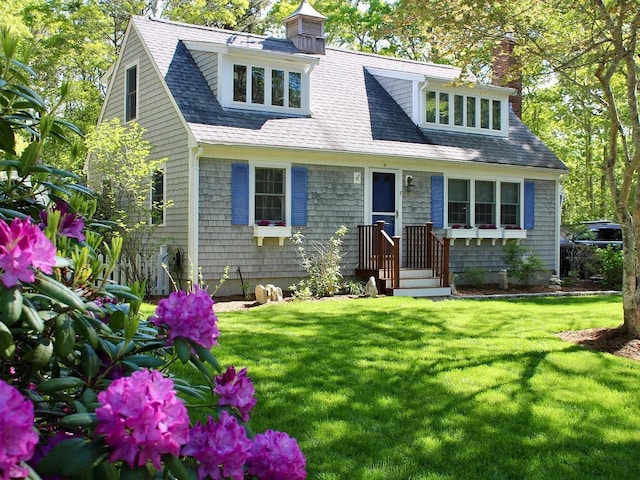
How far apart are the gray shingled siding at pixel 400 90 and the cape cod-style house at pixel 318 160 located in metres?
0.05

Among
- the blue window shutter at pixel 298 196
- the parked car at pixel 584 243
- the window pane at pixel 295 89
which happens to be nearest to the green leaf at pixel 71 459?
the blue window shutter at pixel 298 196

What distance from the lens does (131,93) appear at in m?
16.4

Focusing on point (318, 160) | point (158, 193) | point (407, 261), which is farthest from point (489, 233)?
point (158, 193)

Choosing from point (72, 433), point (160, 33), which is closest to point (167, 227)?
point (160, 33)

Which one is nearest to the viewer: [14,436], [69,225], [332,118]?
[14,436]

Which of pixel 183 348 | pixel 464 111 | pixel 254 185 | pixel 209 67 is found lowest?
pixel 183 348

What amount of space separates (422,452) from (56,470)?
352 cm

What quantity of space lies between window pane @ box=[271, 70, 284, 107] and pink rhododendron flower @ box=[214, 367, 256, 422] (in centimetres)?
1350

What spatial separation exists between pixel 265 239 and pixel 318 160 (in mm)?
2097

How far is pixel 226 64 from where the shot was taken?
47.0 ft

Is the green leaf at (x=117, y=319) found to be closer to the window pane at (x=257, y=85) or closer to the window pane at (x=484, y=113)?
the window pane at (x=257, y=85)

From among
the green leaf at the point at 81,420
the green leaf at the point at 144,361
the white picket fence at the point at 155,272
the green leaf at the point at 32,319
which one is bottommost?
the white picket fence at the point at 155,272

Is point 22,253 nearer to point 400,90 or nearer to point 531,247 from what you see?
point 400,90

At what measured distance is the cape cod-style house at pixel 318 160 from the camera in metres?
13.7
